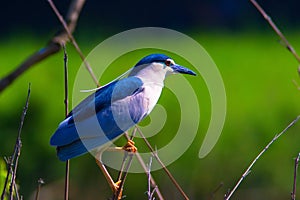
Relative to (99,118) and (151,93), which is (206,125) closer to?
(151,93)

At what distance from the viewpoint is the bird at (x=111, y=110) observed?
1.81 m

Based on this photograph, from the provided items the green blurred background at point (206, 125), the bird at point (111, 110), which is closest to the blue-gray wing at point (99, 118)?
the bird at point (111, 110)

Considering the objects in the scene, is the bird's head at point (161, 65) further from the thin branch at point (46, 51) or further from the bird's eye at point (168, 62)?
the thin branch at point (46, 51)

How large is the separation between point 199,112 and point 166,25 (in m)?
3.13

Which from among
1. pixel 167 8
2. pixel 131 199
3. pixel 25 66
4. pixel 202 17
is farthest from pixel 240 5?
pixel 25 66

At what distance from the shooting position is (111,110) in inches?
78.5

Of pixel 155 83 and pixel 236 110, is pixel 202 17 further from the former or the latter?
pixel 155 83

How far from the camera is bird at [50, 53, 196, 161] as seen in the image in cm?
181

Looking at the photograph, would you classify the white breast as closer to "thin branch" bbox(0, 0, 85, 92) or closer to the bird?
the bird

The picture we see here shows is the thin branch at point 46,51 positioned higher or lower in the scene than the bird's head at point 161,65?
higher

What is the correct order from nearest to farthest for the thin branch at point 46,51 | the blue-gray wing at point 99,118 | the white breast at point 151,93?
the thin branch at point 46,51, the blue-gray wing at point 99,118, the white breast at point 151,93

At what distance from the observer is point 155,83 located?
2.15 m

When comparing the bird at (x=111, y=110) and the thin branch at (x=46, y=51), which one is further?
the bird at (x=111, y=110)

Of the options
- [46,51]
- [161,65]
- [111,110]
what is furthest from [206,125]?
[46,51]
